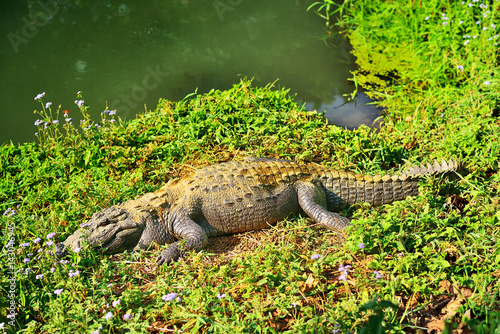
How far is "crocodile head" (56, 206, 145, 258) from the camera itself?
4.23 m

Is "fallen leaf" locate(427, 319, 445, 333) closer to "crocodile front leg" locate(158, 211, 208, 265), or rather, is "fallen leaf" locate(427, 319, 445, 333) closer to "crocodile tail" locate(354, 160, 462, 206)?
"crocodile tail" locate(354, 160, 462, 206)

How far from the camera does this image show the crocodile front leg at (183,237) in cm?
427

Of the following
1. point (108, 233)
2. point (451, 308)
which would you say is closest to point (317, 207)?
point (451, 308)

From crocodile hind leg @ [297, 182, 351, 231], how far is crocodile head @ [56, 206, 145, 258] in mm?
1739

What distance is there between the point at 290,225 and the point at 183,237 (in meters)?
1.15

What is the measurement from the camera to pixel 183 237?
4543 mm

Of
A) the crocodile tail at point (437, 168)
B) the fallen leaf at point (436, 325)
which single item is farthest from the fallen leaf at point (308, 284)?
the crocodile tail at point (437, 168)

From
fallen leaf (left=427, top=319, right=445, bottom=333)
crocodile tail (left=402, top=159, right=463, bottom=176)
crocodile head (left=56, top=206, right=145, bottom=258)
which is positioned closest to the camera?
fallen leaf (left=427, top=319, right=445, bottom=333)

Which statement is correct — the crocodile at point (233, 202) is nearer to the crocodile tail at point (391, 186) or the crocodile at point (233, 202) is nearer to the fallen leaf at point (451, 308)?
the crocodile tail at point (391, 186)

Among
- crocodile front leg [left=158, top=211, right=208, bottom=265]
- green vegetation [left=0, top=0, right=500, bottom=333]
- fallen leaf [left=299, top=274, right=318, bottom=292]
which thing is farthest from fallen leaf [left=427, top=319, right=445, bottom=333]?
crocodile front leg [left=158, top=211, right=208, bottom=265]

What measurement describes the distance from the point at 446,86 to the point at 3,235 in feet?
21.4

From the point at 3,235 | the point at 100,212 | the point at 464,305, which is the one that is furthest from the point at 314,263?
the point at 3,235

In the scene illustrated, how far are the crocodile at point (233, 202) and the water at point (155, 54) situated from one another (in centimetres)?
236

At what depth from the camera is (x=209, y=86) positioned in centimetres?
828
